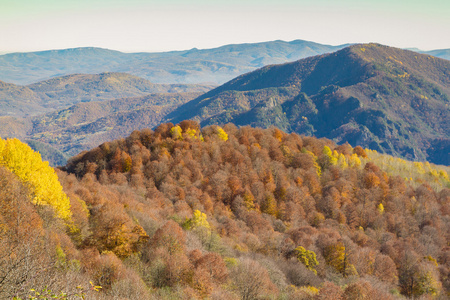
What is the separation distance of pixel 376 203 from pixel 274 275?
3359 inches

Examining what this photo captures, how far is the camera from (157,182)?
110 m

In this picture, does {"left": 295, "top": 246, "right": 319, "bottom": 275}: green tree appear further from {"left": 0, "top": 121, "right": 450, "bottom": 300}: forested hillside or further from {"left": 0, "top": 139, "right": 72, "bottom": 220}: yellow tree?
{"left": 0, "top": 139, "right": 72, "bottom": 220}: yellow tree

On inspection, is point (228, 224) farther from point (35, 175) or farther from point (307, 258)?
point (35, 175)

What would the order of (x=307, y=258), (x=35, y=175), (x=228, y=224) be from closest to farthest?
(x=35, y=175), (x=307, y=258), (x=228, y=224)

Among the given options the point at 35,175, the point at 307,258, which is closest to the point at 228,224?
the point at 307,258

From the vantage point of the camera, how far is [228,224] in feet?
274

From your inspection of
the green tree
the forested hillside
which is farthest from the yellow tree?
the green tree

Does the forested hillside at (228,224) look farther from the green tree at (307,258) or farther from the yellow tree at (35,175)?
the yellow tree at (35,175)

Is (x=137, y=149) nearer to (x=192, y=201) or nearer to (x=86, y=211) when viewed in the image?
(x=192, y=201)

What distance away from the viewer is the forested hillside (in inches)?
1462

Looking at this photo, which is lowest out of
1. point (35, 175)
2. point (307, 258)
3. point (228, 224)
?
point (228, 224)

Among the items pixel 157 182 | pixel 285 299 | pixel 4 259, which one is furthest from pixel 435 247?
pixel 4 259

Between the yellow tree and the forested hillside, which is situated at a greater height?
the yellow tree

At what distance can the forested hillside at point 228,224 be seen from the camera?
37125 millimetres
